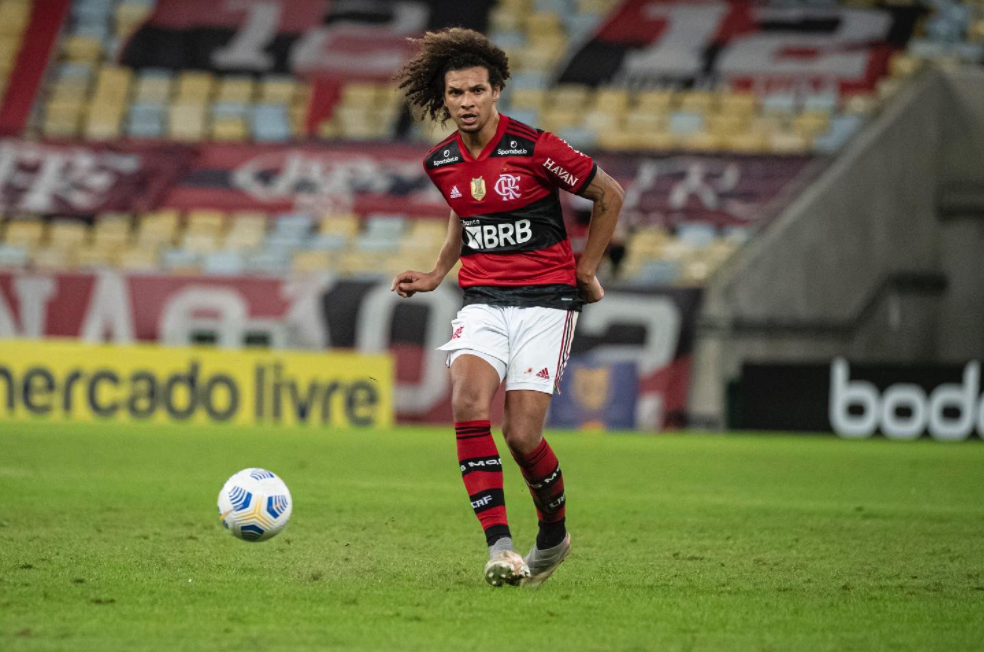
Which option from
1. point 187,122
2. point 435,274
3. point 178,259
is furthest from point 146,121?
point 435,274

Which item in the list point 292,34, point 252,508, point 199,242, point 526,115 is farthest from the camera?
point 292,34

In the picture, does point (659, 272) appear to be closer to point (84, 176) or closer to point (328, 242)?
point (328, 242)

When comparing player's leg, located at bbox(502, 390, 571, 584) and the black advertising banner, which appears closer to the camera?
player's leg, located at bbox(502, 390, 571, 584)

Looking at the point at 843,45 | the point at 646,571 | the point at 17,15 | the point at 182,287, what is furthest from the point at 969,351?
the point at 17,15

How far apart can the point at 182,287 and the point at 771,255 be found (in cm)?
804

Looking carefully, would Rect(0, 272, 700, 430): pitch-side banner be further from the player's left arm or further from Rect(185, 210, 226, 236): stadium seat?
the player's left arm

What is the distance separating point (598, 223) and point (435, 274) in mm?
768

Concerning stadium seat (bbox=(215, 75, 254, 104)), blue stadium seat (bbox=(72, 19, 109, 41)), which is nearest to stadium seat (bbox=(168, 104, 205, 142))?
stadium seat (bbox=(215, 75, 254, 104))

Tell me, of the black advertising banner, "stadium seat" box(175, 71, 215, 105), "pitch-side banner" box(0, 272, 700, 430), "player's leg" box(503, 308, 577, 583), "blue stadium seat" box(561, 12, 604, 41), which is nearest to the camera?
"player's leg" box(503, 308, 577, 583)

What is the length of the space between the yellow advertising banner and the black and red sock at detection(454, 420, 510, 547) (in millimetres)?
11820

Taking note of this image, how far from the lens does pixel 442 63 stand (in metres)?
6.12

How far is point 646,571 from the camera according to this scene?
6.37 meters

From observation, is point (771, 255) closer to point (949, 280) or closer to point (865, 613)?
point (949, 280)

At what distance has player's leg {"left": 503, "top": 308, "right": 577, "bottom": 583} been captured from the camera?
19.5 ft
